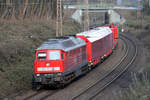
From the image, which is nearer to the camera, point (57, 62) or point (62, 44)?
point (57, 62)

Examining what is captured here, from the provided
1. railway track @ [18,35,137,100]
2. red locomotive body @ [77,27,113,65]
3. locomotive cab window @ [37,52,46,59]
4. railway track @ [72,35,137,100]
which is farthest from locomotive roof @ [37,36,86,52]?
red locomotive body @ [77,27,113,65]

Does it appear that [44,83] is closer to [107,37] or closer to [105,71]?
[105,71]

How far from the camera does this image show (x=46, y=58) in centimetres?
1794

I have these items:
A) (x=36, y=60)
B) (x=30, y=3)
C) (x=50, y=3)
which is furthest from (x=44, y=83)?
(x=50, y=3)

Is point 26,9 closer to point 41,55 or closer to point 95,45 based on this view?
point 95,45

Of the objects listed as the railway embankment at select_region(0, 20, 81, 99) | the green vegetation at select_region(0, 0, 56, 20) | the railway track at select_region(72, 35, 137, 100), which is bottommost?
the railway track at select_region(72, 35, 137, 100)

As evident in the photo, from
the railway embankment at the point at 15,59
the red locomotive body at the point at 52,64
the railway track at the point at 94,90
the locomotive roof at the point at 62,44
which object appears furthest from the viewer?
the railway embankment at the point at 15,59

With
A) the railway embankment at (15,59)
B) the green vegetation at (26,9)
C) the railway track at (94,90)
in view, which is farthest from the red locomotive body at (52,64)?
the green vegetation at (26,9)

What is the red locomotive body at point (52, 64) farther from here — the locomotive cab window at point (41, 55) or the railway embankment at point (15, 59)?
the railway embankment at point (15, 59)

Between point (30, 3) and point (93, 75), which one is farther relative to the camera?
point (30, 3)

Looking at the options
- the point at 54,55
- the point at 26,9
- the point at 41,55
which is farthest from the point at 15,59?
the point at 26,9

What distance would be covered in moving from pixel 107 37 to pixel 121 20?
186 ft

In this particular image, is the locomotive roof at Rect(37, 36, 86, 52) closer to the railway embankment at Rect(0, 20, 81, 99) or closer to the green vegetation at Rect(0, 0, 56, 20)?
the railway embankment at Rect(0, 20, 81, 99)

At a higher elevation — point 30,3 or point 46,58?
point 30,3
